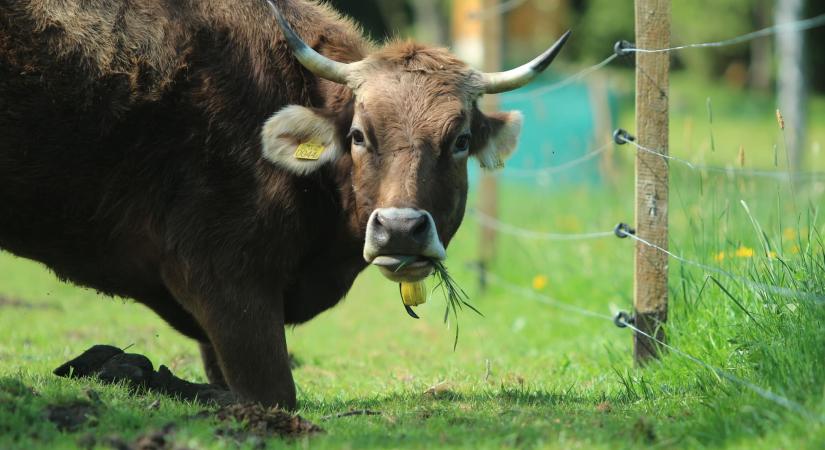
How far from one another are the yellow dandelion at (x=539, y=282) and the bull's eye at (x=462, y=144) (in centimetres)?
483

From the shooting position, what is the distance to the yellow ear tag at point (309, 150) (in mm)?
6293

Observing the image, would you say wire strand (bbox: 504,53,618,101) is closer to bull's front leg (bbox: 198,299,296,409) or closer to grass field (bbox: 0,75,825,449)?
grass field (bbox: 0,75,825,449)

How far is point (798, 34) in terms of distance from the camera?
2220 cm

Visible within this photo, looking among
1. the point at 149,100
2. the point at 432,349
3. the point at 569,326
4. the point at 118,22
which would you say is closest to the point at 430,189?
the point at 149,100

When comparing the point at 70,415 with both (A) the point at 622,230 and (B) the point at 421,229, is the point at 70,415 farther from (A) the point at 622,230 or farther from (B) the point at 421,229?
(A) the point at 622,230

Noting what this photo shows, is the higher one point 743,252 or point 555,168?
point 555,168

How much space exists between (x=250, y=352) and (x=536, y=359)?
3323 millimetres

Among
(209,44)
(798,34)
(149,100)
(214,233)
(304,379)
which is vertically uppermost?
(798,34)

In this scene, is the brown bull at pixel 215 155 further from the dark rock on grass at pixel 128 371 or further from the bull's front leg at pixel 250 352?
the dark rock on grass at pixel 128 371

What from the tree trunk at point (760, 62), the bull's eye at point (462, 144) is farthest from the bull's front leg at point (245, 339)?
the tree trunk at point (760, 62)

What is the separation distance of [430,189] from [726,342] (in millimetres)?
1987

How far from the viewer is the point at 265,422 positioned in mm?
5004

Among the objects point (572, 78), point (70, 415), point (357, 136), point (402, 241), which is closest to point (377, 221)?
point (402, 241)

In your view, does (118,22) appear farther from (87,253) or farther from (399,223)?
A: (399,223)
